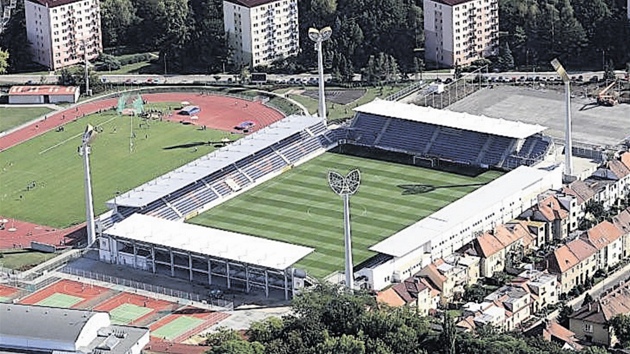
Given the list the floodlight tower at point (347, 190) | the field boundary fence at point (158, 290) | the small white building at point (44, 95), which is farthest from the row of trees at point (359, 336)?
the small white building at point (44, 95)

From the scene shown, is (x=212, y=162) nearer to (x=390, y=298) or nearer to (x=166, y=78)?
(x=390, y=298)

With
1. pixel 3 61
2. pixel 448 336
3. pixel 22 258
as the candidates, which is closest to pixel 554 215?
pixel 448 336

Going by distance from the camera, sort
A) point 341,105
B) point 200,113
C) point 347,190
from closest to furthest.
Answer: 1. point 347,190
2. point 341,105
3. point 200,113

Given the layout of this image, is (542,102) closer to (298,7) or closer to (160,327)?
(298,7)

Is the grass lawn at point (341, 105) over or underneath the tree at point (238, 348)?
over

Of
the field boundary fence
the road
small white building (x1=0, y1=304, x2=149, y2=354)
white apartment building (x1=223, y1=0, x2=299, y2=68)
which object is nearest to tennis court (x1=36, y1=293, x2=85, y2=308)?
the field boundary fence

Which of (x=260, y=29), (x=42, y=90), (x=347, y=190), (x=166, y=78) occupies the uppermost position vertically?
(x=260, y=29)

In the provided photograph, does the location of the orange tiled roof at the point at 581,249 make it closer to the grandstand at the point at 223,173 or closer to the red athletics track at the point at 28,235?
the grandstand at the point at 223,173

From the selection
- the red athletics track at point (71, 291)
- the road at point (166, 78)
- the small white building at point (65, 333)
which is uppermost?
the road at point (166, 78)
